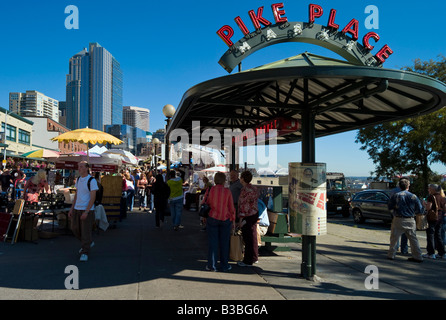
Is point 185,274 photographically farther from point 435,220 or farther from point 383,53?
point 383,53

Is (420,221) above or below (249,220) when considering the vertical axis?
below

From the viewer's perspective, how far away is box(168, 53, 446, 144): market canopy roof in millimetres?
4957

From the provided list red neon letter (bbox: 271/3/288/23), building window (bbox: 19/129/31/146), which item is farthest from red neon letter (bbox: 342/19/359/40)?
building window (bbox: 19/129/31/146)

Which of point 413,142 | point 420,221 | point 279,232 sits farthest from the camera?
point 413,142

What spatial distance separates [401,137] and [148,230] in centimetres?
2339

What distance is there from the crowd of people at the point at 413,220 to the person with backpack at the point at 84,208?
636cm

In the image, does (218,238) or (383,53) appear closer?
(218,238)

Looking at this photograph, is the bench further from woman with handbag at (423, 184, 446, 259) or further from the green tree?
the green tree

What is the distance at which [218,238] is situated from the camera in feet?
20.8

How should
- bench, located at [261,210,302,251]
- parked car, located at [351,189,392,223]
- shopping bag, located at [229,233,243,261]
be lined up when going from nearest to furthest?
1. shopping bag, located at [229,233,243,261]
2. bench, located at [261,210,302,251]
3. parked car, located at [351,189,392,223]

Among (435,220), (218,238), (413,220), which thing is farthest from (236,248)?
(435,220)

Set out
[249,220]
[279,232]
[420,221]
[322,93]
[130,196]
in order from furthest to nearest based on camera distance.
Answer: [130,196] → [420,221] → [279,232] → [322,93] → [249,220]

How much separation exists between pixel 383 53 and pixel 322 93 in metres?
2.84

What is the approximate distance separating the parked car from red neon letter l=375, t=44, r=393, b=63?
7640 mm
